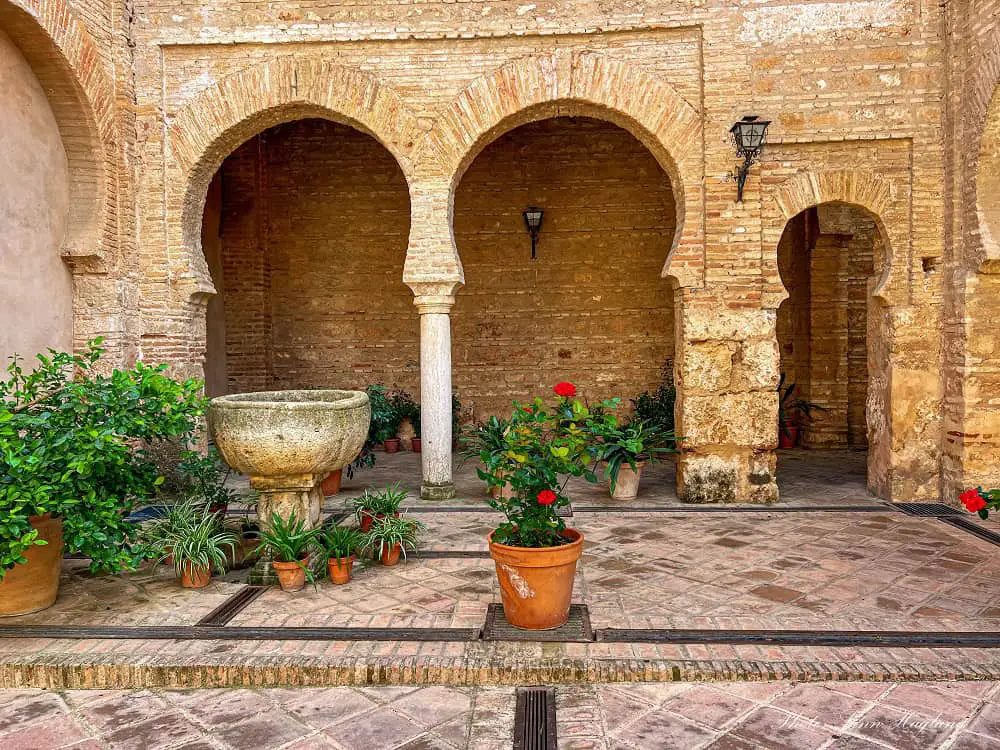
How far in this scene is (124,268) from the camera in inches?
296

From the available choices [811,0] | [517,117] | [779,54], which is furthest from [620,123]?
[811,0]

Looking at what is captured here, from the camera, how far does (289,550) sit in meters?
4.95

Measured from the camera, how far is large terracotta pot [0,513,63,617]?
4.40 meters

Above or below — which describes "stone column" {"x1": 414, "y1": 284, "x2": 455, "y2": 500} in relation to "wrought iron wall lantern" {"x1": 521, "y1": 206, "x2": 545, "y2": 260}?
below

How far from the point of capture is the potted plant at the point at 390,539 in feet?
17.9

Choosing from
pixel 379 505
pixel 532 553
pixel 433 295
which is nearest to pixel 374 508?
pixel 379 505

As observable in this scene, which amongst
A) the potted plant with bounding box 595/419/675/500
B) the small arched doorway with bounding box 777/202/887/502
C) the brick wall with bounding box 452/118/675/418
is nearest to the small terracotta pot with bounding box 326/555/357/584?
the potted plant with bounding box 595/419/675/500

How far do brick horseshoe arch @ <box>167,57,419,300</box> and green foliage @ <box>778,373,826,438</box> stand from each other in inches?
276

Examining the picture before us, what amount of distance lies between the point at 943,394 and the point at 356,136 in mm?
9070

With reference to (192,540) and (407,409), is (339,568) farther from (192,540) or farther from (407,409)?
(407,409)

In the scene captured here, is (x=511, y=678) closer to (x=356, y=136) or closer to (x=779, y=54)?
(x=779, y=54)

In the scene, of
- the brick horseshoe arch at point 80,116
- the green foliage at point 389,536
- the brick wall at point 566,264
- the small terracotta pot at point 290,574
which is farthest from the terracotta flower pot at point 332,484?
the brick wall at point 566,264

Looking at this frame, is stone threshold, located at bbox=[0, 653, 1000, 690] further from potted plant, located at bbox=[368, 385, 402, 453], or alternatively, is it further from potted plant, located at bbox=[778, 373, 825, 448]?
potted plant, located at bbox=[778, 373, 825, 448]

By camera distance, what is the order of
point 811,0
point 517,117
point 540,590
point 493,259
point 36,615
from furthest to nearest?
point 493,259 → point 517,117 → point 811,0 → point 36,615 → point 540,590
